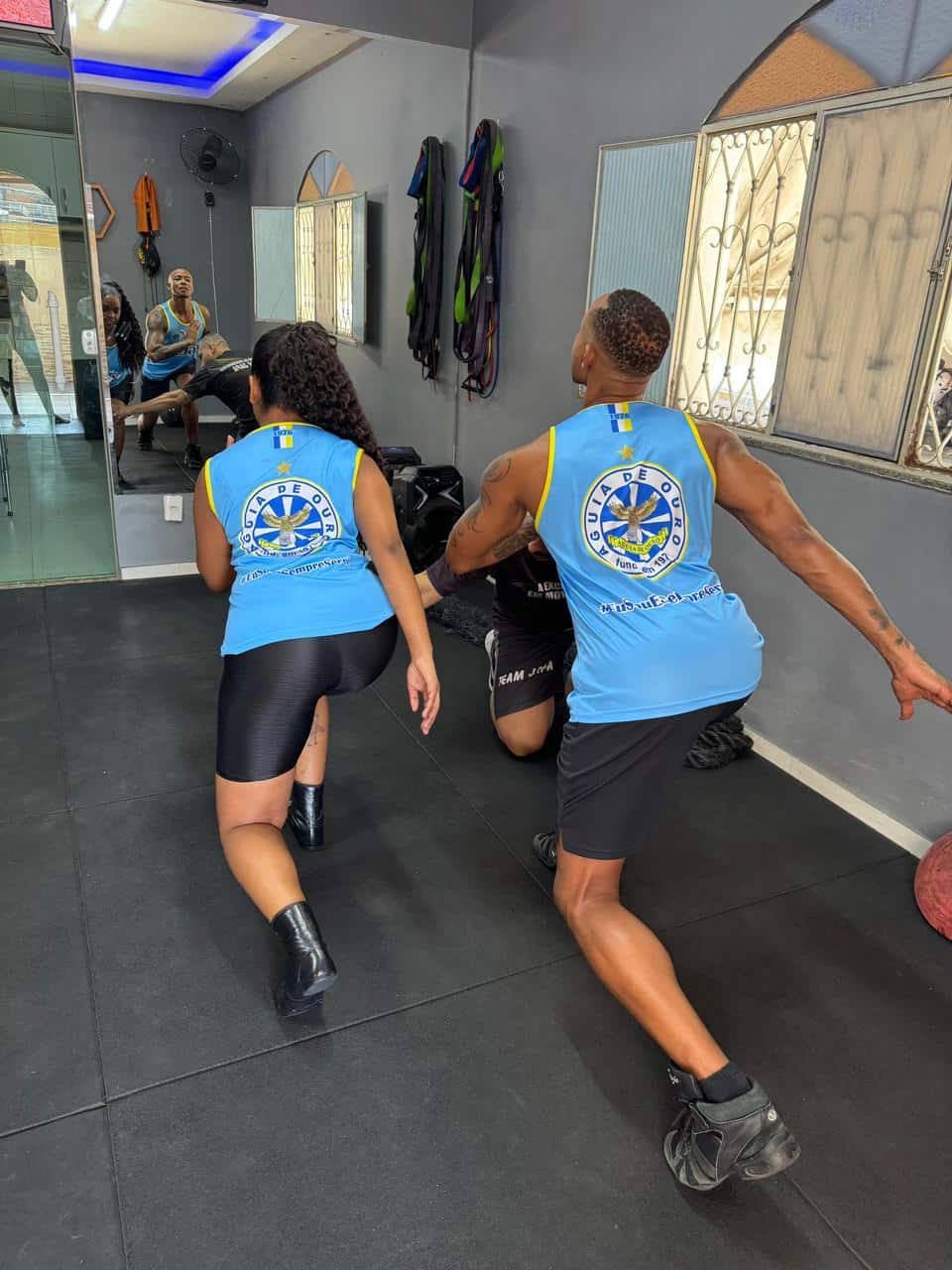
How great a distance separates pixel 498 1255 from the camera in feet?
4.56

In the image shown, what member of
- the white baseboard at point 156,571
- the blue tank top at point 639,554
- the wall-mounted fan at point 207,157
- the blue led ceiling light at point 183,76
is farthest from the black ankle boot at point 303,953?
the blue led ceiling light at point 183,76

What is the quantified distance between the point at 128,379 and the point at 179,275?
106 cm

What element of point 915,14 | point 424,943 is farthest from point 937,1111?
point 915,14

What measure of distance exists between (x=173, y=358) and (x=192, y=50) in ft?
7.08

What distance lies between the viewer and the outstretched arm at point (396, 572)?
1811 mm

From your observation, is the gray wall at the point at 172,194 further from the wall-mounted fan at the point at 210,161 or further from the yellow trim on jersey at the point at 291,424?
the yellow trim on jersey at the point at 291,424

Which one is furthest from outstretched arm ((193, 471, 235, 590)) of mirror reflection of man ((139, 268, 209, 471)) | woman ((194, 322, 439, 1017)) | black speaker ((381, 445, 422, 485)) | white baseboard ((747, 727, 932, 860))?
black speaker ((381, 445, 422, 485))

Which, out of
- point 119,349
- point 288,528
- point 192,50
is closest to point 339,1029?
point 288,528

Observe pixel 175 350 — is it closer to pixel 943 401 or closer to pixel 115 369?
pixel 115 369

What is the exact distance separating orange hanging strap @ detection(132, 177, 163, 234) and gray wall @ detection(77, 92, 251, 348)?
0.09 feet

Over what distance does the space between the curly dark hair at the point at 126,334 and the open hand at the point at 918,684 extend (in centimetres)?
401

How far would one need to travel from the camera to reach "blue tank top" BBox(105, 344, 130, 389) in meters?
4.29

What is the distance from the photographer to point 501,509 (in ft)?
5.50

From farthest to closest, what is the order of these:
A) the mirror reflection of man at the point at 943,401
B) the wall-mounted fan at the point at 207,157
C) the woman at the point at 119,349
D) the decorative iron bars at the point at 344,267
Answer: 1. the decorative iron bars at the point at 344,267
2. the wall-mounted fan at the point at 207,157
3. the woman at the point at 119,349
4. the mirror reflection of man at the point at 943,401
